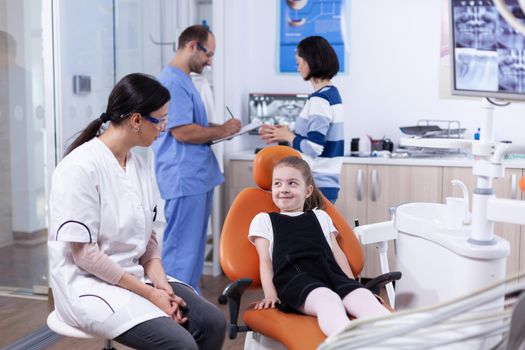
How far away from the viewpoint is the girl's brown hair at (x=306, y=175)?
214cm

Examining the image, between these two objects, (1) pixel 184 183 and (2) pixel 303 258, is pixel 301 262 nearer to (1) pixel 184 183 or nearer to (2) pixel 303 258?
(2) pixel 303 258

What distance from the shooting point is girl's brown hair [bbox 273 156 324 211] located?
7.02 feet

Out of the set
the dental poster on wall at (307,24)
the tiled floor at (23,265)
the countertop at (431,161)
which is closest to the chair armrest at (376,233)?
the countertop at (431,161)

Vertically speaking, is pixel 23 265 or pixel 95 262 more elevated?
pixel 95 262

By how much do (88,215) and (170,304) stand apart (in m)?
0.34

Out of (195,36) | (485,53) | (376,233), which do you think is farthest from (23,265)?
(485,53)

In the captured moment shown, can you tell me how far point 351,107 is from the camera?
155 inches

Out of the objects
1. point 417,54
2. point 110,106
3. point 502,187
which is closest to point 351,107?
point 417,54

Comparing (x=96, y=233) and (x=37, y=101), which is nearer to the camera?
(x=96, y=233)

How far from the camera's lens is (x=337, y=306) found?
179 centimetres

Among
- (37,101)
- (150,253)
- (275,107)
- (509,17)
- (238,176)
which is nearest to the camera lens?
(509,17)

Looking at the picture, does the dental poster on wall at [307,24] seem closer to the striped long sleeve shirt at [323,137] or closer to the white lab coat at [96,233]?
the striped long sleeve shirt at [323,137]

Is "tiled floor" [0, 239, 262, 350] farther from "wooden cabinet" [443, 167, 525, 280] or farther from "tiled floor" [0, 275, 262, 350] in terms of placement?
"wooden cabinet" [443, 167, 525, 280]

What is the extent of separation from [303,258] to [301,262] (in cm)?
2
